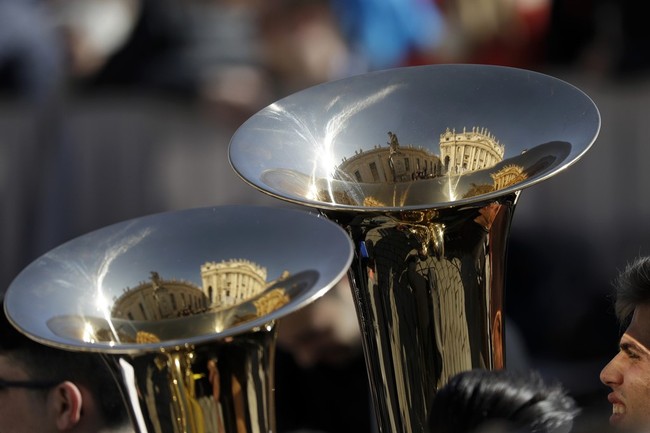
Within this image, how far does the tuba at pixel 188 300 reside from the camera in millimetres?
2523

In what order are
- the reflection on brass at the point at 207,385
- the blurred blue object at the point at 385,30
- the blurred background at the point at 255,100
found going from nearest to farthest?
the reflection on brass at the point at 207,385 → the blurred background at the point at 255,100 → the blurred blue object at the point at 385,30

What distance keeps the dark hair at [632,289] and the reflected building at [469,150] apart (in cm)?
36

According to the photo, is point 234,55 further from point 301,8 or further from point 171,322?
point 171,322

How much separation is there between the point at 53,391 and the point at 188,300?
2.16 feet

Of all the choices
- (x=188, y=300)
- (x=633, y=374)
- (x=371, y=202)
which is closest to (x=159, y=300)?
(x=188, y=300)

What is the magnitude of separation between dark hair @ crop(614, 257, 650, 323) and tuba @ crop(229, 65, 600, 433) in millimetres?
282

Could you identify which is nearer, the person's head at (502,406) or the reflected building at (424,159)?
the person's head at (502,406)

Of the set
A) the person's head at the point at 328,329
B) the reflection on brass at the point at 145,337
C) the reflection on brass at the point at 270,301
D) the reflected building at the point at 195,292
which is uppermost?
the reflected building at the point at 195,292

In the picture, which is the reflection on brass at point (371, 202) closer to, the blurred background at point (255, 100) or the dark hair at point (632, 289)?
the dark hair at point (632, 289)

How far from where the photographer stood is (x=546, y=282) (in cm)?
598

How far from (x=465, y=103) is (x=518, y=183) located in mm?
269

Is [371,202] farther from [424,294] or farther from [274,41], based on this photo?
[274,41]

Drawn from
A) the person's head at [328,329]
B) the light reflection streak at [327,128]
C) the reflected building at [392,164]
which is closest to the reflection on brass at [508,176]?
the reflected building at [392,164]

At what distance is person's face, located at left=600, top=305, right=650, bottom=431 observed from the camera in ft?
9.11
